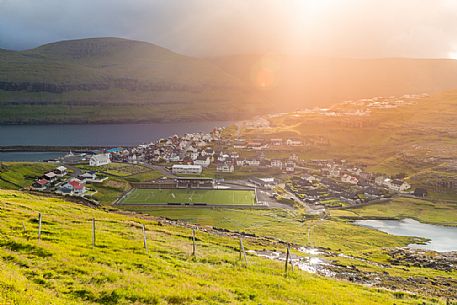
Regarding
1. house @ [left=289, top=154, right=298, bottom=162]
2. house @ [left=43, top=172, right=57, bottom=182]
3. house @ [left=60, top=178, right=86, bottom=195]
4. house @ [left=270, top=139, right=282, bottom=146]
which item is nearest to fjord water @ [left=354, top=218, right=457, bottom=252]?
house @ [left=289, top=154, right=298, bottom=162]

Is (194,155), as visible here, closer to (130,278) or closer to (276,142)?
(276,142)

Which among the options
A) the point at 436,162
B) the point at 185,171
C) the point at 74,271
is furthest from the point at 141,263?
the point at 436,162

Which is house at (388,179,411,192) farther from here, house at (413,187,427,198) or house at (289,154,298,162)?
house at (289,154,298,162)

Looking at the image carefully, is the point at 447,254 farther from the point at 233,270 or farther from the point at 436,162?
the point at 436,162

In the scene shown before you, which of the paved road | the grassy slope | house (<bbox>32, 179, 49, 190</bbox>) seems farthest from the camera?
the paved road

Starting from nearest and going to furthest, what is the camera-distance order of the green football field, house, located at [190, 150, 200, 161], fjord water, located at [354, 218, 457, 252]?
fjord water, located at [354, 218, 457, 252] < the green football field < house, located at [190, 150, 200, 161]
